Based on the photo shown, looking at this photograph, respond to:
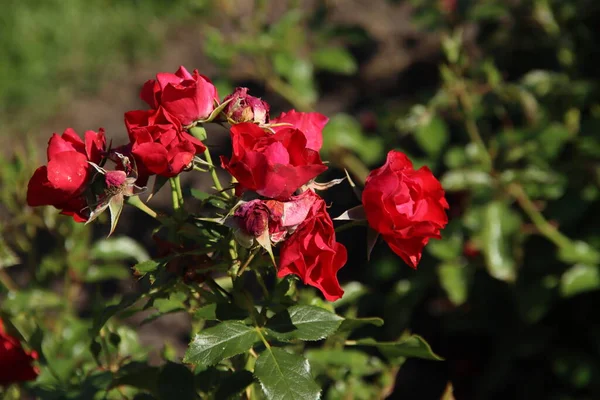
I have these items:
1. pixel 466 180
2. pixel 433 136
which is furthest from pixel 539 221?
pixel 433 136

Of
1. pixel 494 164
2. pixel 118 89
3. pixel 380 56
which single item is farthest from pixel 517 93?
pixel 118 89

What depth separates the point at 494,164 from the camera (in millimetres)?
1773

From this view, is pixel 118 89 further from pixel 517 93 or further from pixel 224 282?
pixel 224 282

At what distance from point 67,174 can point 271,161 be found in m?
0.22

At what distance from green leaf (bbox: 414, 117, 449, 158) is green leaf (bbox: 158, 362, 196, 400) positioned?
4.04ft

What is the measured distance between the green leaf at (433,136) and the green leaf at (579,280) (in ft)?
1.54

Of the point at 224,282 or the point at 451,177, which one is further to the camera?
the point at 451,177

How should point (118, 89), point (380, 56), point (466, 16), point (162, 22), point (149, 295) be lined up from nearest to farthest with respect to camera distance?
point (149, 295)
point (466, 16)
point (380, 56)
point (118, 89)
point (162, 22)

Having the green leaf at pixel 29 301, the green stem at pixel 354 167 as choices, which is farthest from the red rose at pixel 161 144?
the green stem at pixel 354 167

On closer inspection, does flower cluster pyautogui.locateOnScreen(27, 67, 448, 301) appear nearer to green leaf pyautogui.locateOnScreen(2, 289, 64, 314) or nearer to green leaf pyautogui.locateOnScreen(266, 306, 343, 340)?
green leaf pyautogui.locateOnScreen(266, 306, 343, 340)

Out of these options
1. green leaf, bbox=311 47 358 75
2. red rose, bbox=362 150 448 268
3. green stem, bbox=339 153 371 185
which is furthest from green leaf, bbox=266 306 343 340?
green leaf, bbox=311 47 358 75

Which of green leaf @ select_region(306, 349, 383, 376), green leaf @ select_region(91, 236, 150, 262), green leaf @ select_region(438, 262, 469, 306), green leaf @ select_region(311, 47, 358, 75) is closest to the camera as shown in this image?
green leaf @ select_region(306, 349, 383, 376)

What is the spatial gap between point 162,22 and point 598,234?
243cm

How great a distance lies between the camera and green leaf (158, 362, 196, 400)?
0.87 m
